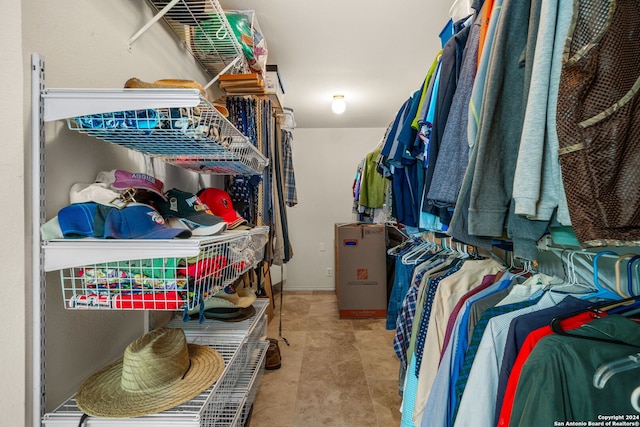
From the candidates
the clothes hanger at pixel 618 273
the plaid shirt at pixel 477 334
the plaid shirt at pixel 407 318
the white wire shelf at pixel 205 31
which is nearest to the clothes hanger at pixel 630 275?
the clothes hanger at pixel 618 273

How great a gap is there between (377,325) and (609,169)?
2.92 meters

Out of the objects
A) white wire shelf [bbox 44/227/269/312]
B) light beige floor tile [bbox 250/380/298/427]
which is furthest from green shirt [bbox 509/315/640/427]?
light beige floor tile [bbox 250/380/298/427]

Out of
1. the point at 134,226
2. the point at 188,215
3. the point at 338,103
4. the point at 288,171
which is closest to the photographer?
the point at 134,226

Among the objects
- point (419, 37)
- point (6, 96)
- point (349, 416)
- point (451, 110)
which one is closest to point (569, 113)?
point (451, 110)

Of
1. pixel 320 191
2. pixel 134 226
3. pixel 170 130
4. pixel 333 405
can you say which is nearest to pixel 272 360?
pixel 333 405

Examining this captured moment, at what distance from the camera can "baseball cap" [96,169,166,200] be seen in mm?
915

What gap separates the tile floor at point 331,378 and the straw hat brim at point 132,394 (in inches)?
37.5

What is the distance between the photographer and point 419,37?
220cm

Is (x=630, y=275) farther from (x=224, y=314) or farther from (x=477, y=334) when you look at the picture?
(x=224, y=314)

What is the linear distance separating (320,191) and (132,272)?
381 cm

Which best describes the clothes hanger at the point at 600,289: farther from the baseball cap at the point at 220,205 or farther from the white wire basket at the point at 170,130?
the baseball cap at the point at 220,205

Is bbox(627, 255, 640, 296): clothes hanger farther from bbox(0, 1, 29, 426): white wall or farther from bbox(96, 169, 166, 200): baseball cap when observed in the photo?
bbox(0, 1, 29, 426): white wall

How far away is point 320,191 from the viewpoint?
4.58m

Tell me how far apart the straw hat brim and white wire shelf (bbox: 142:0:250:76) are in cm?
120
